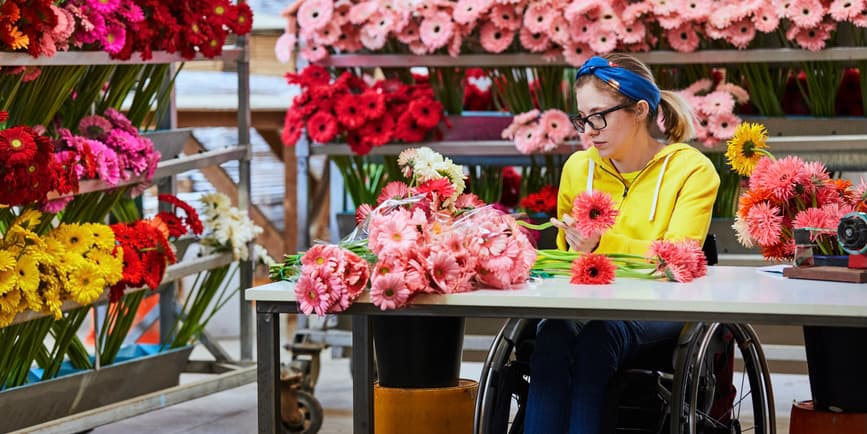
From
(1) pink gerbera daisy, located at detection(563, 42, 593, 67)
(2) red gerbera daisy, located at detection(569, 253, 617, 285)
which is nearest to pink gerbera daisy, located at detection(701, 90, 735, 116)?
(1) pink gerbera daisy, located at detection(563, 42, 593, 67)

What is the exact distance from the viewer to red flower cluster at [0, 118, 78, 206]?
3418 mm

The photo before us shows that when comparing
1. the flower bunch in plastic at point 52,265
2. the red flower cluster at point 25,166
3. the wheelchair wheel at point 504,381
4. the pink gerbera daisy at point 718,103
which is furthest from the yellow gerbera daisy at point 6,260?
the pink gerbera daisy at point 718,103

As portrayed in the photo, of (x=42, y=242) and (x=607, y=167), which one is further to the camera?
(x=42, y=242)

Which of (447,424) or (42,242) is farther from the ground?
(42,242)

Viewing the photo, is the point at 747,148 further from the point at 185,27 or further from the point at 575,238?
the point at 185,27

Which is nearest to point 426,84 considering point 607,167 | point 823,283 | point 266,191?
point 607,167

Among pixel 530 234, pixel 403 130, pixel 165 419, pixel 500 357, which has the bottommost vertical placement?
pixel 165 419

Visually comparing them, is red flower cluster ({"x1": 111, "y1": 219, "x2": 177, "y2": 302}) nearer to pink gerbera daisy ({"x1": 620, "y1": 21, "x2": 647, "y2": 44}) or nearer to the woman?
the woman

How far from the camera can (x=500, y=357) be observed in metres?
2.89

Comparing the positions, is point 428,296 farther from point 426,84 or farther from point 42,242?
point 426,84

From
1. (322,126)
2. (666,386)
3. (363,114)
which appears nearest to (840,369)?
(666,386)

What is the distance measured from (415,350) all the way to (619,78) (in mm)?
884

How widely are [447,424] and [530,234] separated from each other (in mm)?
540

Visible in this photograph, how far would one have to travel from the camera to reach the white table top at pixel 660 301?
2.42m
